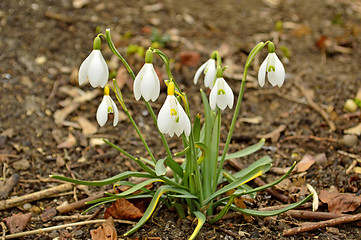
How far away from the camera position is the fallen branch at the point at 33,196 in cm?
220

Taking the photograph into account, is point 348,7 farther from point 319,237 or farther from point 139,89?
point 139,89

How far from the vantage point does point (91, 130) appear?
288 centimetres

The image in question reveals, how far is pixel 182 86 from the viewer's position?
329 centimetres

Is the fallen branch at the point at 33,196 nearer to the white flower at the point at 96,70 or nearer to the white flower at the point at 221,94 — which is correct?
the white flower at the point at 96,70

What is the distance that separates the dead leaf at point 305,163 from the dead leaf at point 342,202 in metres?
0.32

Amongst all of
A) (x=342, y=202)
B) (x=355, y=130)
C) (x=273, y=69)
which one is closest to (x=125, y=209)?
(x=273, y=69)

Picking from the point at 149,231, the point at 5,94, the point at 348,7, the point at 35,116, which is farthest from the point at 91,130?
the point at 348,7

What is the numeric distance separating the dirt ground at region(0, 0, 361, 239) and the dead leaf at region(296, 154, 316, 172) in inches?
1.0

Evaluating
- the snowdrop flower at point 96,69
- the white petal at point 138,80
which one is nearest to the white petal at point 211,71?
the white petal at point 138,80

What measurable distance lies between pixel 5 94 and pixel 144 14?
62.1 inches

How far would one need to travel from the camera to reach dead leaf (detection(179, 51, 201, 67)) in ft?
11.3

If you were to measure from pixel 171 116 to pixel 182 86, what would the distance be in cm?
176

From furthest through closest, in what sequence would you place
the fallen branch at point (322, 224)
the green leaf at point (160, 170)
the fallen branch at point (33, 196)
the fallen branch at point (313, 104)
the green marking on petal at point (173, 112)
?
1. the fallen branch at point (313, 104)
2. the fallen branch at point (33, 196)
3. the fallen branch at point (322, 224)
4. the green leaf at point (160, 170)
5. the green marking on petal at point (173, 112)

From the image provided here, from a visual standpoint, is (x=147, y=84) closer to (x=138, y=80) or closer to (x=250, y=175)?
(x=138, y=80)
